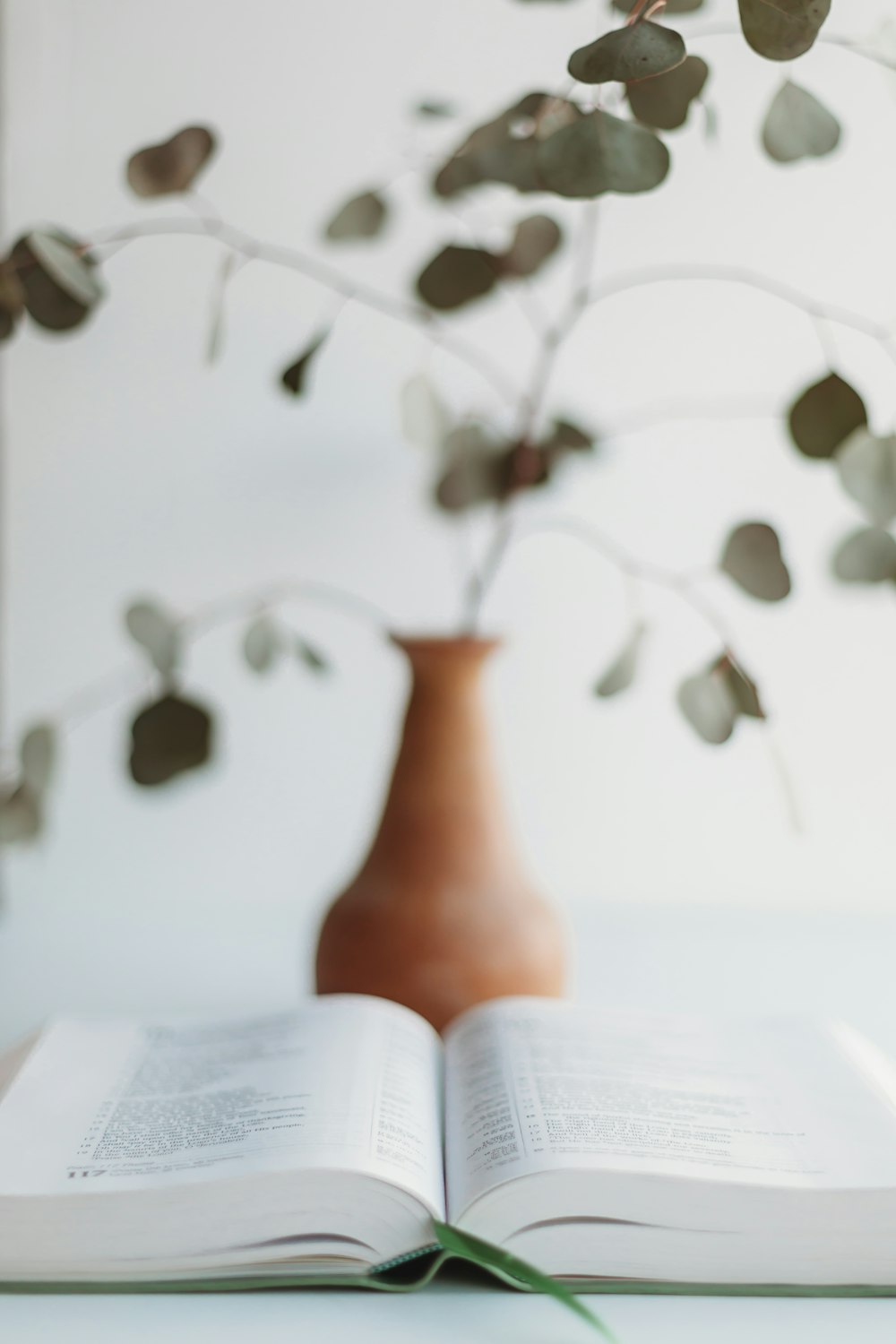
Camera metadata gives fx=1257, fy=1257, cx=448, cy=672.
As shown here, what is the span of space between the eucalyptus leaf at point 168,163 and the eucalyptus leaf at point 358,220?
0.74 ft

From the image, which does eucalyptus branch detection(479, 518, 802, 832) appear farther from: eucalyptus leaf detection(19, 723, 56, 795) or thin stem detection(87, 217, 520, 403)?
eucalyptus leaf detection(19, 723, 56, 795)

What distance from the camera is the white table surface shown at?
593 mm

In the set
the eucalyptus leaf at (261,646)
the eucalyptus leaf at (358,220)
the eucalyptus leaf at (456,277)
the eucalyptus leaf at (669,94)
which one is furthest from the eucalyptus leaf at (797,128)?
the eucalyptus leaf at (261,646)

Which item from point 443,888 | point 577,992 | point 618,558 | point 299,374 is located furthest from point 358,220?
point 577,992

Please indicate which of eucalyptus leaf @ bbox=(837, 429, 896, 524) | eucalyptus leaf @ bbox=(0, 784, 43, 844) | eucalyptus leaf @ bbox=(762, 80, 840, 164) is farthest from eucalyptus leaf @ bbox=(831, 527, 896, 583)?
eucalyptus leaf @ bbox=(0, 784, 43, 844)

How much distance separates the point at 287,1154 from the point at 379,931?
291 mm

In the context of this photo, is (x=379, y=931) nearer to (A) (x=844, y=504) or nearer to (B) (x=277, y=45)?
(A) (x=844, y=504)

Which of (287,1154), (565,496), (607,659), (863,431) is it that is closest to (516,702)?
(607,659)

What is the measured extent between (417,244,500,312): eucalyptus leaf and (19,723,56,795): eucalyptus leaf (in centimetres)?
46

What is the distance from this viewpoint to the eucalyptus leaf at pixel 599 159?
2.20ft

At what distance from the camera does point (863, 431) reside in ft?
2.51

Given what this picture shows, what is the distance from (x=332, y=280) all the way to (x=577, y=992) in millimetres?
749

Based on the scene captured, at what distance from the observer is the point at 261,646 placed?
3.28 ft

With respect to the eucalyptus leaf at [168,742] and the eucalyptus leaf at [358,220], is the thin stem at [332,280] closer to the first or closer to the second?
the eucalyptus leaf at [358,220]
